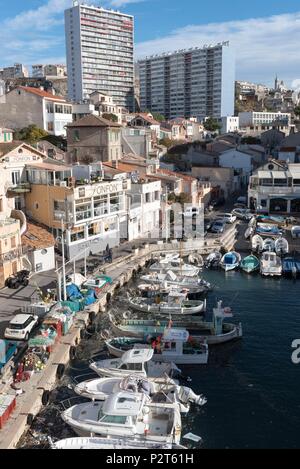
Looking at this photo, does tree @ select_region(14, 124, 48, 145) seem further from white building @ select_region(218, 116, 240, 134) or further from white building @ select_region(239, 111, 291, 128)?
white building @ select_region(239, 111, 291, 128)

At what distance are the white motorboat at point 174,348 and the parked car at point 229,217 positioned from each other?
3044 centimetres

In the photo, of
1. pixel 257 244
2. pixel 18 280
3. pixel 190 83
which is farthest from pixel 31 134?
pixel 190 83

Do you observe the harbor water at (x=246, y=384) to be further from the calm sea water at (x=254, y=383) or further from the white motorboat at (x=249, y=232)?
the white motorboat at (x=249, y=232)

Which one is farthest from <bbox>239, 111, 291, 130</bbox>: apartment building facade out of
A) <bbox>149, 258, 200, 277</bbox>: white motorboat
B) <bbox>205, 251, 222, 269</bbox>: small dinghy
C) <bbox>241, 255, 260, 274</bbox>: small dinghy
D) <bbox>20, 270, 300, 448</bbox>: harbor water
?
<bbox>20, 270, 300, 448</bbox>: harbor water

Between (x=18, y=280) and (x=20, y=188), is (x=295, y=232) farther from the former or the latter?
(x=18, y=280)

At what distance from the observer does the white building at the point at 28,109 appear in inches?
2808

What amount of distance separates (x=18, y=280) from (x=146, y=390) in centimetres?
1586

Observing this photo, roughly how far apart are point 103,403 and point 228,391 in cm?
651

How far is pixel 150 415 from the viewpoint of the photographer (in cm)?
1994

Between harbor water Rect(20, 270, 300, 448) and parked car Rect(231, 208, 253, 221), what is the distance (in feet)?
76.5

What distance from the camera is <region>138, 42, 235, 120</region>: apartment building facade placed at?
167m

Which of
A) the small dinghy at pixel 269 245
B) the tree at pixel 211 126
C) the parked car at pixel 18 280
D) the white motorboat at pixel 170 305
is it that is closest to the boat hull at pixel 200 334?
the white motorboat at pixel 170 305

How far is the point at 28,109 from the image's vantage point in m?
72.1
